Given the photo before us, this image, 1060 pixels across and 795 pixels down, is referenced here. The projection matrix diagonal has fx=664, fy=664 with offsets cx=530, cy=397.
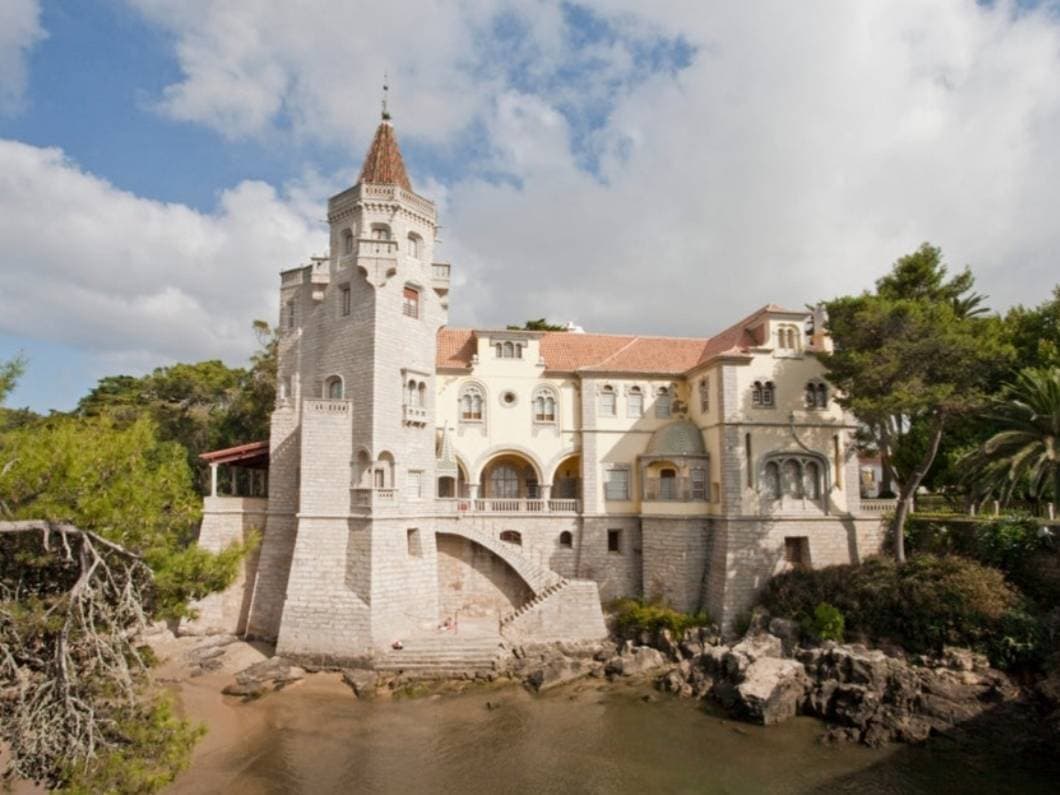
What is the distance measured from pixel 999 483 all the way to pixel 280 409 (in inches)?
1108

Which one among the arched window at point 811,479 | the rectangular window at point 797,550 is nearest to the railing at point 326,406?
the rectangular window at point 797,550

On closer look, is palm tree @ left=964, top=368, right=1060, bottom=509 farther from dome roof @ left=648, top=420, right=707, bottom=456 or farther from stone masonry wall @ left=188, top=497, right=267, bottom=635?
stone masonry wall @ left=188, top=497, right=267, bottom=635

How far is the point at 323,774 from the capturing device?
17.7 metres

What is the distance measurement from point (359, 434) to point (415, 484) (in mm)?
3181

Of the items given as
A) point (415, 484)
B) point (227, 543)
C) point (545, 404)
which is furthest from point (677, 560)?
point (227, 543)

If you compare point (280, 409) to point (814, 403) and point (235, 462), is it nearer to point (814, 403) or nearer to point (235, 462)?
point (235, 462)

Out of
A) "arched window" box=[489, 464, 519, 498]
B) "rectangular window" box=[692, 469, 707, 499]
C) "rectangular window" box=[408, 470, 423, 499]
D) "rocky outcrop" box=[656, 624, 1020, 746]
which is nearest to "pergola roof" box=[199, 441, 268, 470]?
"rectangular window" box=[408, 470, 423, 499]

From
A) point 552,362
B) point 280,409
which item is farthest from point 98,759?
point 552,362

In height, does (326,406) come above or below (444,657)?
above

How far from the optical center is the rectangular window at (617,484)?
30922 millimetres

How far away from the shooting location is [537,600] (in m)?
27.2

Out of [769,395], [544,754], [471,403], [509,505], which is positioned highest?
[471,403]

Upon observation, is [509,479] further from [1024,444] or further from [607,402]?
[1024,444]

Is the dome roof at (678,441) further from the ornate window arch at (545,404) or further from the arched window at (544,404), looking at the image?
the arched window at (544,404)
